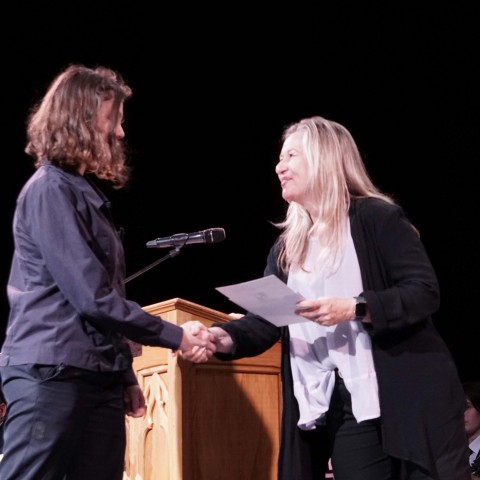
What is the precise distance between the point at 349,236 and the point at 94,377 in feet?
3.11

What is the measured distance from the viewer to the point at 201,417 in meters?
2.63

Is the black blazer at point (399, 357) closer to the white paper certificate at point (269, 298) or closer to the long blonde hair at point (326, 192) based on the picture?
the long blonde hair at point (326, 192)

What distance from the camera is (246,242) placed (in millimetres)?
6871

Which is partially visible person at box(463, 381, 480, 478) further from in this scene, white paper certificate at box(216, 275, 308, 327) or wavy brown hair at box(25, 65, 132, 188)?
wavy brown hair at box(25, 65, 132, 188)

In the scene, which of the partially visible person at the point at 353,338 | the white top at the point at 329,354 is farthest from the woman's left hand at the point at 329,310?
the white top at the point at 329,354

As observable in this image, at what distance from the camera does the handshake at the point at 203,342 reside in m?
2.12

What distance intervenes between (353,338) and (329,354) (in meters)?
0.09

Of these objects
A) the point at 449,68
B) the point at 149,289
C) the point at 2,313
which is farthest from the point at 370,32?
the point at 2,313

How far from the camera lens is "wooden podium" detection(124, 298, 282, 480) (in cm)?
254

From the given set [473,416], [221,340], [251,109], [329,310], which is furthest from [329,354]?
[251,109]

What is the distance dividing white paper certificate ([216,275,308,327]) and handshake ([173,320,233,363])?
0.53 feet

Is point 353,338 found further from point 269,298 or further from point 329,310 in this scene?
point 269,298

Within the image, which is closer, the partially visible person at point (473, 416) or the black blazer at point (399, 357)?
the black blazer at point (399, 357)

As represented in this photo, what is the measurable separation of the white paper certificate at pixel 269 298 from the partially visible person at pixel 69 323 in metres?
0.26
